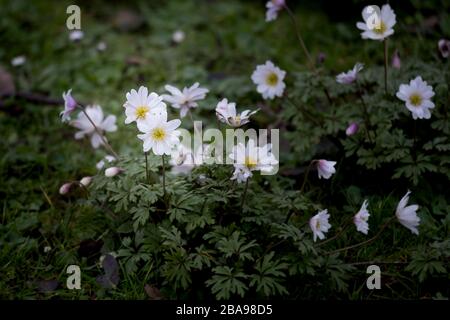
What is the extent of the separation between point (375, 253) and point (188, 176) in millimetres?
890

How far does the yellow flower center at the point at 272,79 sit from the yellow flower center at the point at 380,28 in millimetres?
507

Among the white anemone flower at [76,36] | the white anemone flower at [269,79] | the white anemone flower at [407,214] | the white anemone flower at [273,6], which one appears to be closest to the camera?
the white anemone flower at [407,214]

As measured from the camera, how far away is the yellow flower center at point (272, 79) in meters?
Result: 2.59

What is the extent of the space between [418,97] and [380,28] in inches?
15.2

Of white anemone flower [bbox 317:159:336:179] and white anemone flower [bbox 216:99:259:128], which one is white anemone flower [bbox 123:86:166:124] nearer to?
white anemone flower [bbox 216:99:259:128]

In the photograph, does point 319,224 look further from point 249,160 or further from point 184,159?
point 184,159

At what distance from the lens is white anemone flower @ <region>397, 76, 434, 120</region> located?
2254 mm

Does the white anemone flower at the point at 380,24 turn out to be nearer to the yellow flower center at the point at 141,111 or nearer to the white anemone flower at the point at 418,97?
the white anemone flower at the point at 418,97

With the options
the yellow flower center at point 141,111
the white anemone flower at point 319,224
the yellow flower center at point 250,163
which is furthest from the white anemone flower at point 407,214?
the yellow flower center at point 141,111

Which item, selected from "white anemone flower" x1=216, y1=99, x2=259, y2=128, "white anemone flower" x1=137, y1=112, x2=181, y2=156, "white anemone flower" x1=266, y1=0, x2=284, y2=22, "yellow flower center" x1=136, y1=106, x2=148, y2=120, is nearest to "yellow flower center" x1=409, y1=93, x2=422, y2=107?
"white anemone flower" x1=216, y1=99, x2=259, y2=128

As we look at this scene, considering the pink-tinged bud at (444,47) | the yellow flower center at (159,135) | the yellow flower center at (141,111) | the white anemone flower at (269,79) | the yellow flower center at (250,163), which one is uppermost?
the pink-tinged bud at (444,47)

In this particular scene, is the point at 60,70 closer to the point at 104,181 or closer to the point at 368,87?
the point at 104,181

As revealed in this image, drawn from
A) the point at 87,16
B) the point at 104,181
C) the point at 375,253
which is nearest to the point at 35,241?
the point at 104,181

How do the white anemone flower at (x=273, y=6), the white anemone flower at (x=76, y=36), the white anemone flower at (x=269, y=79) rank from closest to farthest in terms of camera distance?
1. the white anemone flower at (x=269, y=79)
2. the white anemone flower at (x=273, y=6)
3. the white anemone flower at (x=76, y=36)
